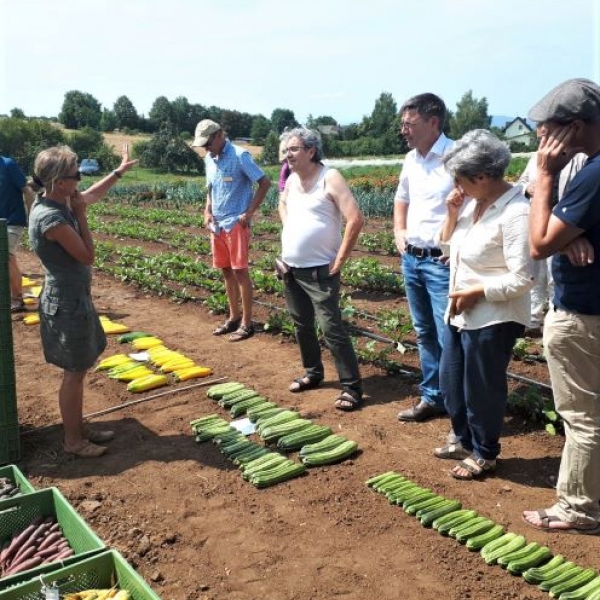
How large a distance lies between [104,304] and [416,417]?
6.10 m

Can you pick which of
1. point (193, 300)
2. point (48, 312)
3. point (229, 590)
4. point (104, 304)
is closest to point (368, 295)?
point (193, 300)

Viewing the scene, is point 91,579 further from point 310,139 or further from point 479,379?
point 310,139

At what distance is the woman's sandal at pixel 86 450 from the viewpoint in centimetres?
457

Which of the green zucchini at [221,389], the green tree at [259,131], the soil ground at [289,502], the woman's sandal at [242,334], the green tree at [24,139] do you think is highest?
the green tree at [259,131]

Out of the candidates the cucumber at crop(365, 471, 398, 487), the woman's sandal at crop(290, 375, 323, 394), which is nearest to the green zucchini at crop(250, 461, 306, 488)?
the cucumber at crop(365, 471, 398, 487)

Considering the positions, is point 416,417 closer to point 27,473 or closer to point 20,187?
point 27,473

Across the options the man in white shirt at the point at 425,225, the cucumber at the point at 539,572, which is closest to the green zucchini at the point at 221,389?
the man in white shirt at the point at 425,225

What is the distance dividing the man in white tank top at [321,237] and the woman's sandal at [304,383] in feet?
1.43

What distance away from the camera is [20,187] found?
8242 millimetres

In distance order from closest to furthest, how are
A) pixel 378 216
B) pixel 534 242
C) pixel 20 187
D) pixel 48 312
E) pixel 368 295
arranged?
pixel 534 242
pixel 48 312
pixel 20 187
pixel 368 295
pixel 378 216

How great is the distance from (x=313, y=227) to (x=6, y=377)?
2551 millimetres

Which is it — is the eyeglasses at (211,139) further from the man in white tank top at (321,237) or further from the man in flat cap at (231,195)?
the man in white tank top at (321,237)

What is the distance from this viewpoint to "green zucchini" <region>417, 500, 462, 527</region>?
3514mm

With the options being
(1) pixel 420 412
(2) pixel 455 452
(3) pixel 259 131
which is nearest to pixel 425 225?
(1) pixel 420 412
